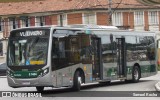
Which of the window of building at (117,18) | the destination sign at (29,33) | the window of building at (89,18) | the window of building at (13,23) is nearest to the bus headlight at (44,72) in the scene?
the destination sign at (29,33)

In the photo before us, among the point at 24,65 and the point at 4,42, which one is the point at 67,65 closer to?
the point at 24,65

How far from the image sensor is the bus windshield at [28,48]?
20.8m

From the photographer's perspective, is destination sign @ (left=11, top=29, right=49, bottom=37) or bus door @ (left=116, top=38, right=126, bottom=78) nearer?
destination sign @ (left=11, top=29, right=49, bottom=37)

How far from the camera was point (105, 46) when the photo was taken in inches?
989

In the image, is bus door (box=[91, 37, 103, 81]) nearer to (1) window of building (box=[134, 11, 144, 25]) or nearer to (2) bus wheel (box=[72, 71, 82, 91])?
(2) bus wheel (box=[72, 71, 82, 91])

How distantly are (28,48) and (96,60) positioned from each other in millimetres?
4414

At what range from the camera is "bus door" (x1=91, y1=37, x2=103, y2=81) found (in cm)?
2408

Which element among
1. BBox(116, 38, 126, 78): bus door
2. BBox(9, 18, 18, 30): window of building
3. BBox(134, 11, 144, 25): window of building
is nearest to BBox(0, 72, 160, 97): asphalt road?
BBox(116, 38, 126, 78): bus door

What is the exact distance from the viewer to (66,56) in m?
21.7

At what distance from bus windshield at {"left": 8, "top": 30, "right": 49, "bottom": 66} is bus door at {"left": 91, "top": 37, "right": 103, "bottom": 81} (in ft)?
12.4

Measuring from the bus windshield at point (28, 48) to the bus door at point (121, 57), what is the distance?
6650 mm

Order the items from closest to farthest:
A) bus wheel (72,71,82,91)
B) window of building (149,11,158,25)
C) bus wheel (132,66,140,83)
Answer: bus wheel (72,71,82,91) < bus wheel (132,66,140,83) < window of building (149,11,158,25)

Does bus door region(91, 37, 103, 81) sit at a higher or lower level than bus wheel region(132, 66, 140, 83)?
higher

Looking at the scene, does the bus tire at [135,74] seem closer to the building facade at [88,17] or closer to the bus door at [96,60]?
the bus door at [96,60]
